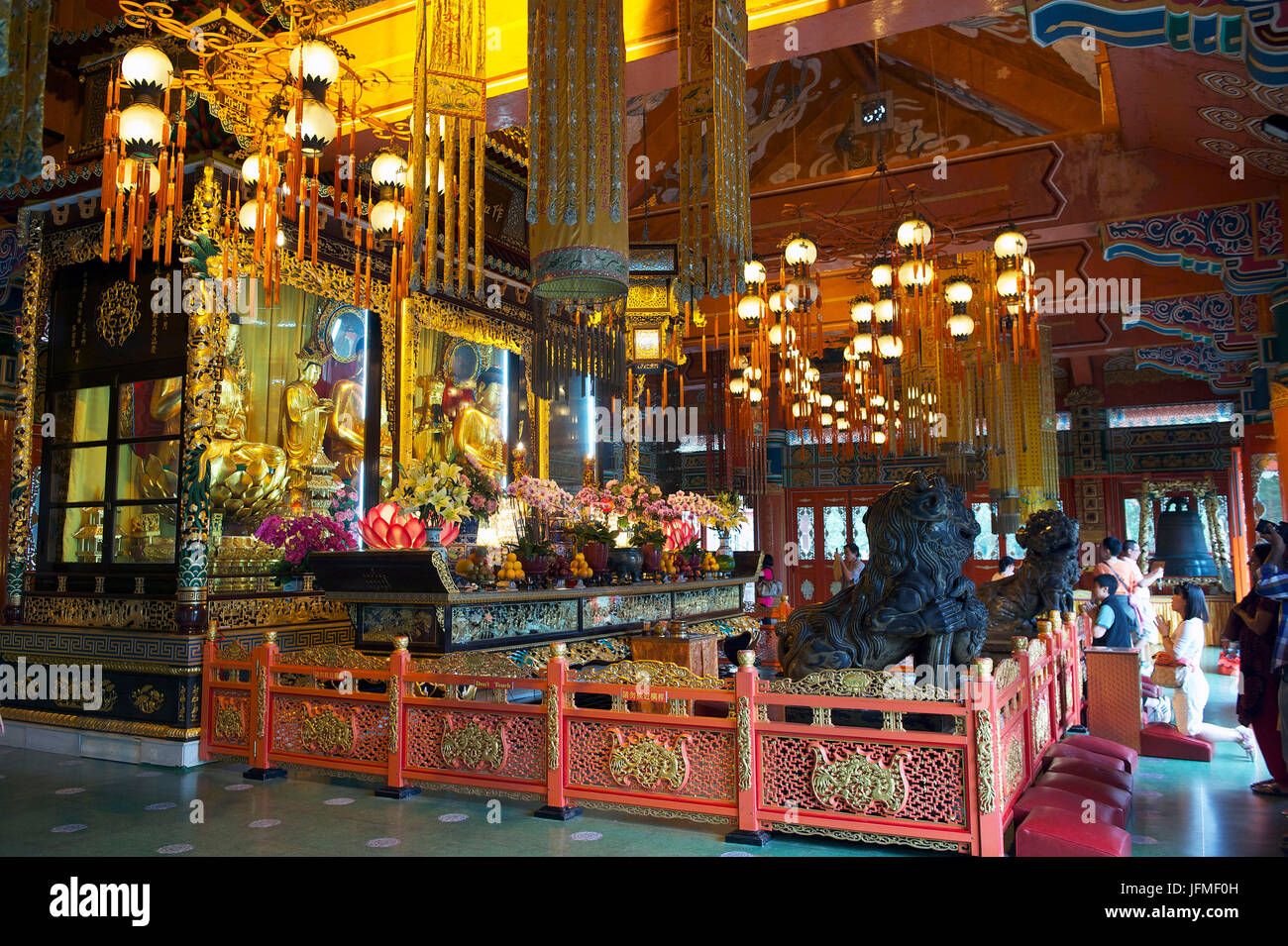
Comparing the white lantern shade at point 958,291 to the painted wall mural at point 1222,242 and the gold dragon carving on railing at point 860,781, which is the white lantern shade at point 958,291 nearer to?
the painted wall mural at point 1222,242

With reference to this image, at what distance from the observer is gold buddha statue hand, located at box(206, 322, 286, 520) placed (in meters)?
5.56

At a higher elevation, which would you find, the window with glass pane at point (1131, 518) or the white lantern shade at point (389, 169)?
the white lantern shade at point (389, 169)

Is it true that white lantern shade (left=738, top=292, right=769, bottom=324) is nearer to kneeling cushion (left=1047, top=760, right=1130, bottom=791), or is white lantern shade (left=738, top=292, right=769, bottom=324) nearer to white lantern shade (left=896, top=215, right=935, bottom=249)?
white lantern shade (left=896, top=215, right=935, bottom=249)

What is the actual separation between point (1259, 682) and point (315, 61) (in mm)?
5160

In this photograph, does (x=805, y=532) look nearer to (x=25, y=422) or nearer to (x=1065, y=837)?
(x=25, y=422)

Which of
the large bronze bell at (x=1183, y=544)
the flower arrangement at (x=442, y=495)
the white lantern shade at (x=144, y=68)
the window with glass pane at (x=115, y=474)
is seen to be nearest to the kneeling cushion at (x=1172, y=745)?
the flower arrangement at (x=442, y=495)

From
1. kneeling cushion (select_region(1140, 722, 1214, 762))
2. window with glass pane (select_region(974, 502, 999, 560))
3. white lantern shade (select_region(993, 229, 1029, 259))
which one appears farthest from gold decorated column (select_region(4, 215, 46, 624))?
window with glass pane (select_region(974, 502, 999, 560))

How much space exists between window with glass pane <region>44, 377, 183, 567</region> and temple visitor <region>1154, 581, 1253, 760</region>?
6.09m

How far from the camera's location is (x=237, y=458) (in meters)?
5.64

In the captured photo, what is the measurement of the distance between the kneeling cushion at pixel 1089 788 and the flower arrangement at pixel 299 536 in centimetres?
435

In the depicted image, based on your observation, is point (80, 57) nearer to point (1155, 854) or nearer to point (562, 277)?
point (562, 277)

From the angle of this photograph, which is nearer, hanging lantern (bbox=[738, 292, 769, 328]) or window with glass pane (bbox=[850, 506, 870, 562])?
hanging lantern (bbox=[738, 292, 769, 328])

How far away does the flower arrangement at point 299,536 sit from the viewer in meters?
5.96

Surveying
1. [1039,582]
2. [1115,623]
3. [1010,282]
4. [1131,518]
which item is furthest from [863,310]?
[1131,518]
